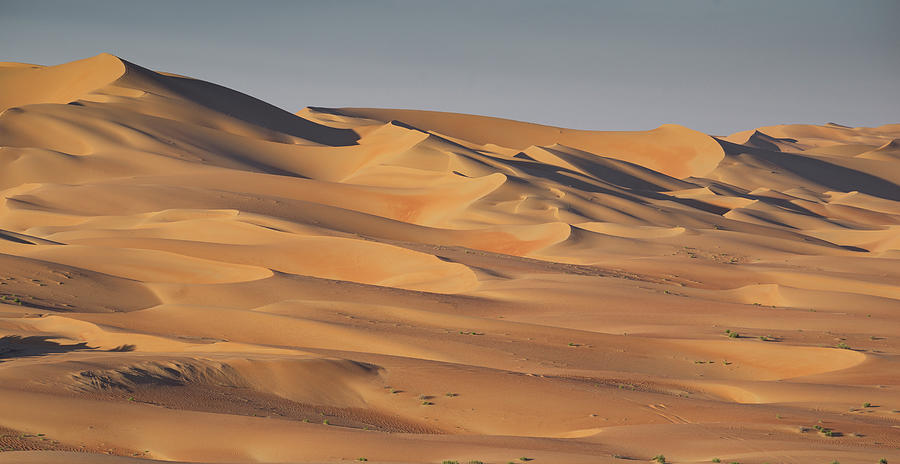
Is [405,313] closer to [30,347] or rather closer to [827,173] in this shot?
[30,347]

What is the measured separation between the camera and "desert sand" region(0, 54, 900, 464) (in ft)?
34.5

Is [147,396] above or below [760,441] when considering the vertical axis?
below

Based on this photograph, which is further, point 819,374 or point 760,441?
point 819,374

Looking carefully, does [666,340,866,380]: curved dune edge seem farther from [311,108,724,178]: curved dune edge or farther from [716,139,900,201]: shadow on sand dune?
[716,139,900,201]: shadow on sand dune

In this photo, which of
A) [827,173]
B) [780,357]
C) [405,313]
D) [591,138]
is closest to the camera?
[780,357]

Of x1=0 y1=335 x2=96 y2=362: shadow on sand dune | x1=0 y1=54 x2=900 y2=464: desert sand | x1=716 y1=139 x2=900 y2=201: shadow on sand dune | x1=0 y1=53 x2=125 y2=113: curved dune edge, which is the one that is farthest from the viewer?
x1=716 y1=139 x2=900 y2=201: shadow on sand dune

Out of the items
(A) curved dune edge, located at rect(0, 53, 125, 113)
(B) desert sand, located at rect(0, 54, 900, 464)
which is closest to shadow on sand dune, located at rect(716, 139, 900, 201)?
(B) desert sand, located at rect(0, 54, 900, 464)

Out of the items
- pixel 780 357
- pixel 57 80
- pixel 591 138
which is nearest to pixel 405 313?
pixel 780 357

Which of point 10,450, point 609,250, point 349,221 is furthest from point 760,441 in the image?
point 349,221

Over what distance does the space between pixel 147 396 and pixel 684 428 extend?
6725mm

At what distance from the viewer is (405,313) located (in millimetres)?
19359

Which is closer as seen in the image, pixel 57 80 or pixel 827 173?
pixel 57 80

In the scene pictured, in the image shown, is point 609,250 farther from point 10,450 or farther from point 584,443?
point 10,450

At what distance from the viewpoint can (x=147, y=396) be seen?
11.6 meters
